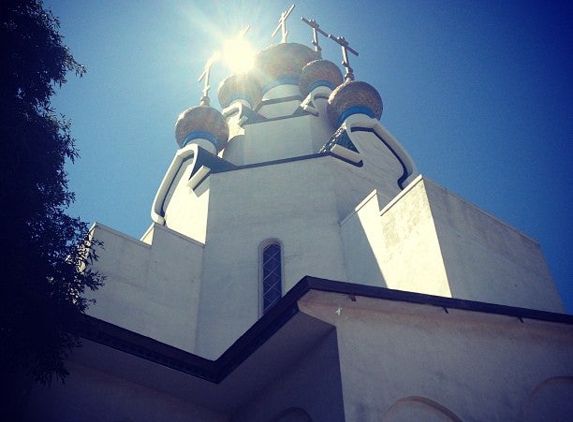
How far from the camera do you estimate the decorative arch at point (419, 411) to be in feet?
25.2

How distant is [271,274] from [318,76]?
1040 centimetres

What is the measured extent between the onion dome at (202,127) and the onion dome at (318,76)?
4039 millimetres

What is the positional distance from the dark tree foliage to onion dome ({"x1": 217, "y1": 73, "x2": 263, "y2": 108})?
1474 centimetres

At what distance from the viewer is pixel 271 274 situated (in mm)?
14922

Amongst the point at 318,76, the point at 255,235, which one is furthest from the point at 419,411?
the point at 318,76

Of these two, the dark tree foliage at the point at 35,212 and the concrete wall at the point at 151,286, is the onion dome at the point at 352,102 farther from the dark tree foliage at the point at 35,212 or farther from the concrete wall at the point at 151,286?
the dark tree foliage at the point at 35,212

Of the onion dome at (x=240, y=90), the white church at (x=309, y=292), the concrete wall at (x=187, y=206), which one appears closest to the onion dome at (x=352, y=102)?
the white church at (x=309, y=292)

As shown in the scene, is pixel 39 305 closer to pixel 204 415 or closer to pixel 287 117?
pixel 204 415

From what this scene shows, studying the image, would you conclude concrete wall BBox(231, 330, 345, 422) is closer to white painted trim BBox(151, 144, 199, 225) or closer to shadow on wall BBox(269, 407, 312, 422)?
shadow on wall BBox(269, 407, 312, 422)

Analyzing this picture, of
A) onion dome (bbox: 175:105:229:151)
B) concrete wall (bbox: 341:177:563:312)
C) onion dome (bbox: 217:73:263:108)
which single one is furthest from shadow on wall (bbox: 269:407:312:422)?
onion dome (bbox: 217:73:263:108)

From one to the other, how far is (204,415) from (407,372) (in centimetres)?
299

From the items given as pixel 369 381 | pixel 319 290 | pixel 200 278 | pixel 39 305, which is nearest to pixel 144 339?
pixel 39 305

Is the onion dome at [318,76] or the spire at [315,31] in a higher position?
the spire at [315,31]

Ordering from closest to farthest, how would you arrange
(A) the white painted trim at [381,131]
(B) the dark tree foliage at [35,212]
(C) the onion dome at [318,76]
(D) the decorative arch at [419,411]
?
1. (B) the dark tree foliage at [35,212]
2. (D) the decorative arch at [419,411]
3. (A) the white painted trim at [381,131]
4. (C) the onion dome at [318,76]
